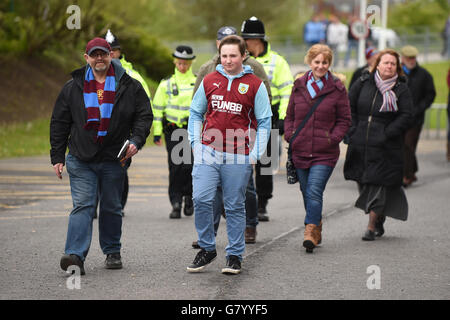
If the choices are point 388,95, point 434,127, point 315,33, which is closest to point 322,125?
point 388,95

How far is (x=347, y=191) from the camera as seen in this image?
12.7 m

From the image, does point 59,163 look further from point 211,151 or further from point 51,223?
point 51,223

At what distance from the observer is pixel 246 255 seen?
26.3ft

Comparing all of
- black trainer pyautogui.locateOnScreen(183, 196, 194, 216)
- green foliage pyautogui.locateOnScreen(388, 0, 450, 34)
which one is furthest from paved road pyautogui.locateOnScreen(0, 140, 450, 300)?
green foliage pyautogui.locateOnScreen(388, 0, 450, 34)

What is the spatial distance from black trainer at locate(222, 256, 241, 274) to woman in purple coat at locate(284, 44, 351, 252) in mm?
1167

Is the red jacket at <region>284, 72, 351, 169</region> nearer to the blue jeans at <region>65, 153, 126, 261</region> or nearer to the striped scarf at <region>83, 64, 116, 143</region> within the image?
the blue jeans at <region>65, 153, 126, 261</region>

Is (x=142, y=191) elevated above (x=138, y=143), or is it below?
below

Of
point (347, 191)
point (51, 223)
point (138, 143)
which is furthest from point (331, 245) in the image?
point (347, 191)

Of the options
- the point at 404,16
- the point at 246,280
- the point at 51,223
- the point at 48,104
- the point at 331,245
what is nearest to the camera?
the point at 246,280

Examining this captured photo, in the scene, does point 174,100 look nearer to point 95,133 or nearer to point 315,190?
point 315,190

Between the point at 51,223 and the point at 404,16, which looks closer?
the point at 51,223

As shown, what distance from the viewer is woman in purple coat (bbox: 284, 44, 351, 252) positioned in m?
8.27

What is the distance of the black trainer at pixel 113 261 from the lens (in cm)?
734

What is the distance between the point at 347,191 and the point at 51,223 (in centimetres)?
470
